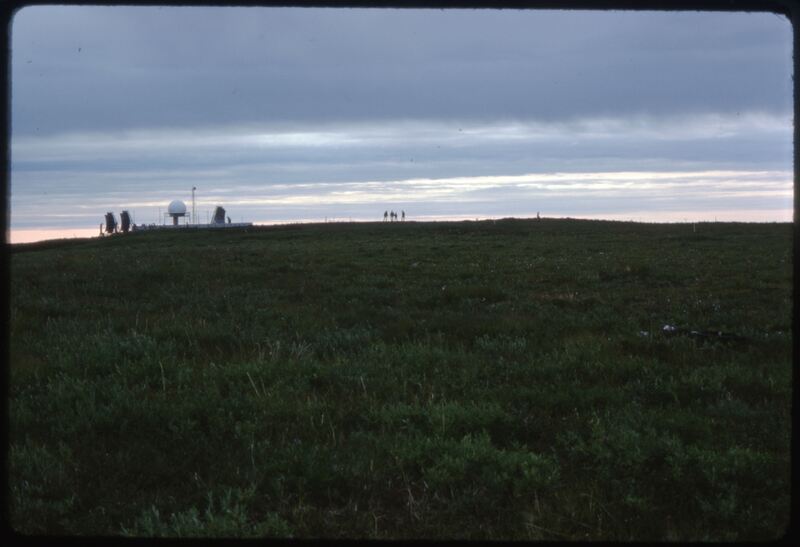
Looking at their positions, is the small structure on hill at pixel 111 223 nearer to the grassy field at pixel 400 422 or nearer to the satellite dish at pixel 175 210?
the satellite dish at pixel 175 210

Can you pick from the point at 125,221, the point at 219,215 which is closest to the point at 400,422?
the point at 125,221

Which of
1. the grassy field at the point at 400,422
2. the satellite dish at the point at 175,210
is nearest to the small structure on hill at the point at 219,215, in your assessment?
the satellite dish at the point at 175,210

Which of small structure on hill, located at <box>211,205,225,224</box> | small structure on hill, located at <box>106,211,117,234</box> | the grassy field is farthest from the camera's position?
small structure on hill, located at <box>211,205,225,224</box>

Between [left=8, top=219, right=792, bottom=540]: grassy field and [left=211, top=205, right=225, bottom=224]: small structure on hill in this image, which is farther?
[left=211, top=205, right=225, bottom=224]: small structure on hill

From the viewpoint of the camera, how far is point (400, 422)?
6895 millimetres

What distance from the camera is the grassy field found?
5.18m

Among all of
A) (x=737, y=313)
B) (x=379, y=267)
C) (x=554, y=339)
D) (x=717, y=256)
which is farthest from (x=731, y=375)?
(x=717, y=256)

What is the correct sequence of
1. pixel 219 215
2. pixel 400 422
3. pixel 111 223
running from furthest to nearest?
pixel 219 215 → pixel 111 223 → pixel 400 422

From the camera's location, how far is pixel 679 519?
510cm

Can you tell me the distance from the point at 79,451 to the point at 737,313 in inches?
448

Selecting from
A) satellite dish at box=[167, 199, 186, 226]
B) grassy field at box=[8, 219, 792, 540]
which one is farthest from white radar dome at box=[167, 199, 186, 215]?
grassy field at box=[8, 219, 792, 540]

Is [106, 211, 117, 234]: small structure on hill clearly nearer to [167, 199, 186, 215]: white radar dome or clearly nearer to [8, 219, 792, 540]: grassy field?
[167, 199, 186, 215]: white radar dome

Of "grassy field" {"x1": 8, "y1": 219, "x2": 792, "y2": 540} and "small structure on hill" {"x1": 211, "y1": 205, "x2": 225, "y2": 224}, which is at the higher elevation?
"small structure on hill" {"x1": 211, "y1": 205, "x2": 225, "y2": 224}

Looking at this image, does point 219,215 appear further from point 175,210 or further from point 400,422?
point 400,422
